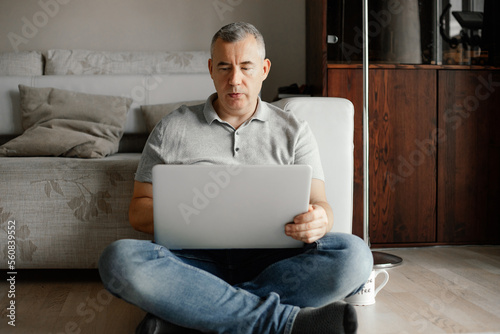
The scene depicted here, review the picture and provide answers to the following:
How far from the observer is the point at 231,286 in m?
1.25

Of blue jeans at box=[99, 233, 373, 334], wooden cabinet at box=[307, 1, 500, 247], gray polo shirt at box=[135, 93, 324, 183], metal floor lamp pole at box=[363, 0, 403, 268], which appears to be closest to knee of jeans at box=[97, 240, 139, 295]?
blue jeans at box=[99, 233, 373, 334]

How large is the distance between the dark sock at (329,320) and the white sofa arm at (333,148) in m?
0.45

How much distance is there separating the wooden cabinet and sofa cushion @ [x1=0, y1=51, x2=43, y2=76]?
135 centimetres

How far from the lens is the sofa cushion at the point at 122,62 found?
261 centimetres

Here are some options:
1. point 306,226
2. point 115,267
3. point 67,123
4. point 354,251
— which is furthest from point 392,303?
point 67,123

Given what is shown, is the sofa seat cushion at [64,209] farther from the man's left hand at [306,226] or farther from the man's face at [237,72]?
the man's left hand at [306,226]

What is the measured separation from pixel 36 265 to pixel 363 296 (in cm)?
111

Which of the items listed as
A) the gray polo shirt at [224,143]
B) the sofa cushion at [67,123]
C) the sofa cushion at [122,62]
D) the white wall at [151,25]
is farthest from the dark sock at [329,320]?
the white wall at [151,25]

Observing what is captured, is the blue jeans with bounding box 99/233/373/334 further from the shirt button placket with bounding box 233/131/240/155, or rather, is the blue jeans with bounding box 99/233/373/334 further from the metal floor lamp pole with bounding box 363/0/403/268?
the metal floor lamp pole with bounding box 363/0/403/268

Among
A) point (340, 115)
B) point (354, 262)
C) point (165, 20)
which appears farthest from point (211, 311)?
point (165, 20)

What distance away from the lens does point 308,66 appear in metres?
2.80

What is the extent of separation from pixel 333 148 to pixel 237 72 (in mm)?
402

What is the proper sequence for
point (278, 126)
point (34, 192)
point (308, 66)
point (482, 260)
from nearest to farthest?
1. point (278, 126)
2. point (34, 192)
3. point (482, 260)
4. point (308, 66)

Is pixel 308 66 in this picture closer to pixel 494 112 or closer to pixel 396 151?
pixel 396 151
